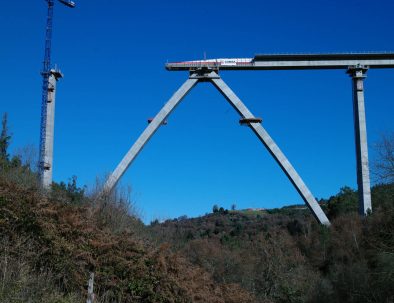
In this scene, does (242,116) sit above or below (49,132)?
above

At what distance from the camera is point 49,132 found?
42.1m

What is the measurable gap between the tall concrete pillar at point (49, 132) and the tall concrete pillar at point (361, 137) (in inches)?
864

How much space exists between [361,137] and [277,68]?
336 inches

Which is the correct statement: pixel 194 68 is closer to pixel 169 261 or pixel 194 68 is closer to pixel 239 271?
pixel 239 271

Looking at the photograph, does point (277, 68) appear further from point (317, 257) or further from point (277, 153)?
point (317, 257)

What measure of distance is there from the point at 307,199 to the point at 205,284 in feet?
103

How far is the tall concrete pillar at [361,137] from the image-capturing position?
129 feet

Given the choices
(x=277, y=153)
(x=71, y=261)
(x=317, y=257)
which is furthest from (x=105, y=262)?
(x=277, y=153)

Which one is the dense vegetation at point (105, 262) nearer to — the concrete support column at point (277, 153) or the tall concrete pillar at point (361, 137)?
the tall concrete pillar at point (361, 137)

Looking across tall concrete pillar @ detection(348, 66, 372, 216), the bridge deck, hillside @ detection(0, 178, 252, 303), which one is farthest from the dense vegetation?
the bridge deck

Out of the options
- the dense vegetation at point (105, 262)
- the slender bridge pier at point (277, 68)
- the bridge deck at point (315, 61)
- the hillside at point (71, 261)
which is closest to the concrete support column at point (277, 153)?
the slender bridge pier at point (277, 68)

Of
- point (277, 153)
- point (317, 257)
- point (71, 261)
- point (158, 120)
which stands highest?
point (158, 120)

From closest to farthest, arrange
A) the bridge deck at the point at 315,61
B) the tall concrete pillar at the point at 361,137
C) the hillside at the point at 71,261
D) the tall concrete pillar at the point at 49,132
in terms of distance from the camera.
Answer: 1. the hillside at the point at 71,261
2. the tall concrete pillar at the point at 361,137
3. the tall concrete pillar at the point at 49,132
4. the bridge deck at the point at 315,61

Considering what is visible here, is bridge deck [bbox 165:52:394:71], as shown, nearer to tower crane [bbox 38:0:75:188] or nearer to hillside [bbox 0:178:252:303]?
tower crane [bbox 38:0:75:188]
